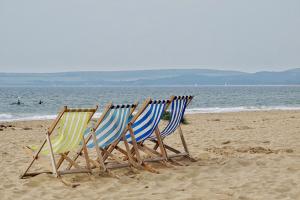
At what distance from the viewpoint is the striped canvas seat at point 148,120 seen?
678 centimetres

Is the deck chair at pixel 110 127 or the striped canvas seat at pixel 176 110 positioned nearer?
the deck chair at pixel 110 127

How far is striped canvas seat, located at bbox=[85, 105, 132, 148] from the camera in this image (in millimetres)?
6656

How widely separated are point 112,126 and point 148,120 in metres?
0.49

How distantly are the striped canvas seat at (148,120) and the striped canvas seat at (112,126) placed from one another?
24 centimetres

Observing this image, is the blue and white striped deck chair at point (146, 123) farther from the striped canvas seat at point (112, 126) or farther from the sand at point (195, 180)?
the sand at point (195, 180)

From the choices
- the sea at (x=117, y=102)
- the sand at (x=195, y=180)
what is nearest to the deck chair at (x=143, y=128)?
the sand at (x=195, y=180)

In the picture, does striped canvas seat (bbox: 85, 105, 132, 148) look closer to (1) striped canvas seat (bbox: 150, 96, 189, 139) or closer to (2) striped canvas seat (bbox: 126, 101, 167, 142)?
(2) striped canvas seat (bbox: 126, 101, 167, 142)

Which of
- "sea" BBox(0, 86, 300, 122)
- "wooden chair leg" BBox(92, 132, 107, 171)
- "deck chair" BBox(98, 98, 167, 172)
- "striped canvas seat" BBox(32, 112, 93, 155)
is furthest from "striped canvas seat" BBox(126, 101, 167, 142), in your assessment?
"striped canvas seat" BBox(32, 112, 93, 155)

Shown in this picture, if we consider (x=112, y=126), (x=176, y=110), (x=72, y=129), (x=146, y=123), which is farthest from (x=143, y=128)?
(x=72, y=129)

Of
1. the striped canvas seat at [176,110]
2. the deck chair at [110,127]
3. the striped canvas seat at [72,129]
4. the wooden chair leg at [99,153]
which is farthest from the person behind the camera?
the striped canvas seat at [176,110]

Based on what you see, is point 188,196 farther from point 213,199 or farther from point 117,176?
point 117,176

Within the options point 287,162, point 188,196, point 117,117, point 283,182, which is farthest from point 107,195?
point 287,162

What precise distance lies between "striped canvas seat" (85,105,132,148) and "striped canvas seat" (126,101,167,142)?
24 cm

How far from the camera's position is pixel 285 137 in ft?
34.6
